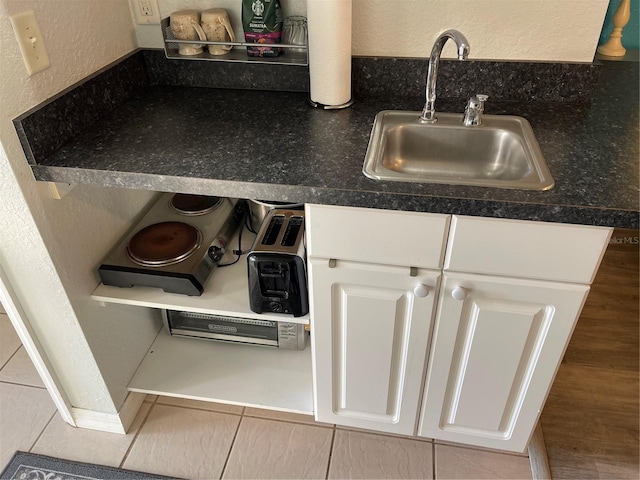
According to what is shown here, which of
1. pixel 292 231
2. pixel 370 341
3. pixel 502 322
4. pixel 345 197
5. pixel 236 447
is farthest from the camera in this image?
pixel 236 447

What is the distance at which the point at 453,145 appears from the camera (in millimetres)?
1339

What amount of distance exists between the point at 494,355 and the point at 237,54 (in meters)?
1.08

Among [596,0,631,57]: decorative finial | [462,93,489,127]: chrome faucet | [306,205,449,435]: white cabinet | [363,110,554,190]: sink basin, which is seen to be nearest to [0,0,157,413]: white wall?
[306,205,449,435]: white cabinet

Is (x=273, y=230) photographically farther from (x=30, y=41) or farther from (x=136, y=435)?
(x=136, y=435)

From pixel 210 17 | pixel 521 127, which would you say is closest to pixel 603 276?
pixel 521 127

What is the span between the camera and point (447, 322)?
1.20 metres

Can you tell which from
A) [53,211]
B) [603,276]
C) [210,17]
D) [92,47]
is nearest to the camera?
[53,211]

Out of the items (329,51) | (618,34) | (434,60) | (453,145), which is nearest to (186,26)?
(329,51)

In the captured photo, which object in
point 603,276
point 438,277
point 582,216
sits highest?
point 582,216

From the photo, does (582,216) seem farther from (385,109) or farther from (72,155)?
(72,155)

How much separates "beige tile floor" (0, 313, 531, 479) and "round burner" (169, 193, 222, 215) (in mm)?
645

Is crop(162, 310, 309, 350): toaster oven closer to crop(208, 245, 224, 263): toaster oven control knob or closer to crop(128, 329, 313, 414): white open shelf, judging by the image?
crop(128, 329, 313, 414): white open shelf

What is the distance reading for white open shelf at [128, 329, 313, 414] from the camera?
Result: 63.0 inches

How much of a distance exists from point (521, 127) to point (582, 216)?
1.31ft
